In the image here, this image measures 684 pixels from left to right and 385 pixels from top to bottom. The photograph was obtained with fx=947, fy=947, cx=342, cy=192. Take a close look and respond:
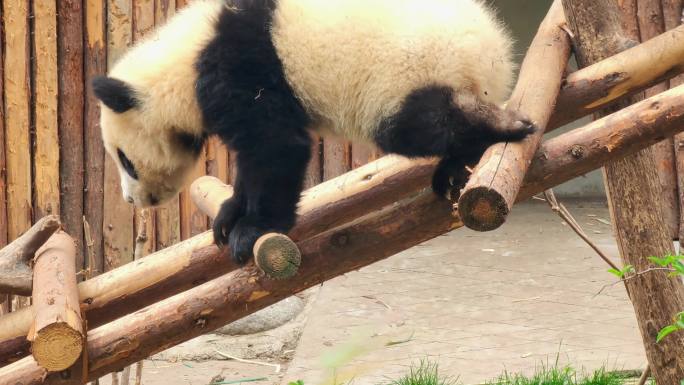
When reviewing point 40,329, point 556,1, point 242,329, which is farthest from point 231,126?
point 242,329

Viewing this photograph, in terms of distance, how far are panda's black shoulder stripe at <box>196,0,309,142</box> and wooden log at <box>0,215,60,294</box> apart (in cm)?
81

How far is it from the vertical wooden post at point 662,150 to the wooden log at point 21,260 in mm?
4286

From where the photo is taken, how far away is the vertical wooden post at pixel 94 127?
6.32 metres

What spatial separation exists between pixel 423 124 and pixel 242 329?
3333 mm

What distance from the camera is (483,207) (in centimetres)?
252

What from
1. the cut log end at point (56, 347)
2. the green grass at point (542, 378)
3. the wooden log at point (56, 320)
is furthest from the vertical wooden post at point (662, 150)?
the cut log end at point (56, 347)

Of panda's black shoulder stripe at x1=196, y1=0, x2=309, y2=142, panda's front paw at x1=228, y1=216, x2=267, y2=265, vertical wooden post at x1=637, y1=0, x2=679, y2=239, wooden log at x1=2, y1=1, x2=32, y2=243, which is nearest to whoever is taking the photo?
panda's front paw at x1=228, y1=216, x2=267, y2=265

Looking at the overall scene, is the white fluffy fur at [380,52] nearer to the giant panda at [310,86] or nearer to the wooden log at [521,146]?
the giant panda at [310,86]

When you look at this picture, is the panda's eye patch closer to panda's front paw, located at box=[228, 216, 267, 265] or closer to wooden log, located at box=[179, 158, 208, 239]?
panda's front paw, located at box=[228, 216, 267, 265]

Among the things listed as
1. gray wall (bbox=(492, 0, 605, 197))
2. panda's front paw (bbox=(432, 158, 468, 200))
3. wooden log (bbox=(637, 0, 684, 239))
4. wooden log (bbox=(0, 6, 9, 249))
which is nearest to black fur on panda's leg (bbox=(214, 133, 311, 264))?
panda's front paw (bbox=(432, 158, 468, 200))

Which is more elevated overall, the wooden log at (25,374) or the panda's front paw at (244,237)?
the panda's front paw at (244,237)

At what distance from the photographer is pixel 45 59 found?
625 cm

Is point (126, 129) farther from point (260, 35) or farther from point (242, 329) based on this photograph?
point (242, 329)

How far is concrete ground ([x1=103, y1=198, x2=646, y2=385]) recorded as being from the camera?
198 inches
